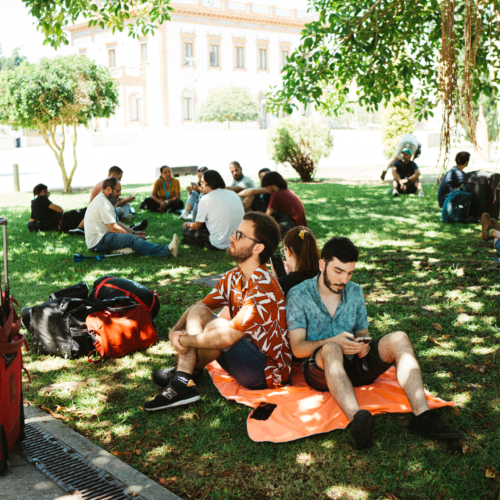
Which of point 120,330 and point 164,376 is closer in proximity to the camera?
point 164,376

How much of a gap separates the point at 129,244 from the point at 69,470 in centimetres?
541

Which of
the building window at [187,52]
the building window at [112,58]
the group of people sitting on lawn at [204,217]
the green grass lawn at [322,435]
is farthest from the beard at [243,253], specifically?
the building window at [112,58]

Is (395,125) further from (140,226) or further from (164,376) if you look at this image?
(164,376)

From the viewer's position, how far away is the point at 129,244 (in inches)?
324

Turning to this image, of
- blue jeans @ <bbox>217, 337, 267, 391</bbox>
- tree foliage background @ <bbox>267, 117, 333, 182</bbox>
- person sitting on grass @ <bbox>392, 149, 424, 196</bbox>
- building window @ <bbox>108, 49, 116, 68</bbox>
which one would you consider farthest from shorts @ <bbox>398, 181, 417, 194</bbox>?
building window @ <bbox>108, 49, 116, 68</bbox>

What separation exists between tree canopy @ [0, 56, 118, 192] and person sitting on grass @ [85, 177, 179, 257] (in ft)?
30.2

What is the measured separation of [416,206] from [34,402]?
34.7 ft

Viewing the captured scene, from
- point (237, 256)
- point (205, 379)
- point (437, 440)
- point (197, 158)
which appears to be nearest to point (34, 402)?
point (205, 379)

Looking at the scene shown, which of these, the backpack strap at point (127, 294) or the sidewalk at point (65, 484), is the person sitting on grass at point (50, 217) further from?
the sidewalk at point (65, 484)

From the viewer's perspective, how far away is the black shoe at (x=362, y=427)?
3088 mm

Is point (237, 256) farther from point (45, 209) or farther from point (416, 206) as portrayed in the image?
point (416, 206)

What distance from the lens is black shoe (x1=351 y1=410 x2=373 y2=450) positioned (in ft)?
10.1

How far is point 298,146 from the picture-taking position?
18.9 metres

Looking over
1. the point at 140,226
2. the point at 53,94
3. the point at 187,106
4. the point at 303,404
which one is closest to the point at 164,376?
the point at 303,404
